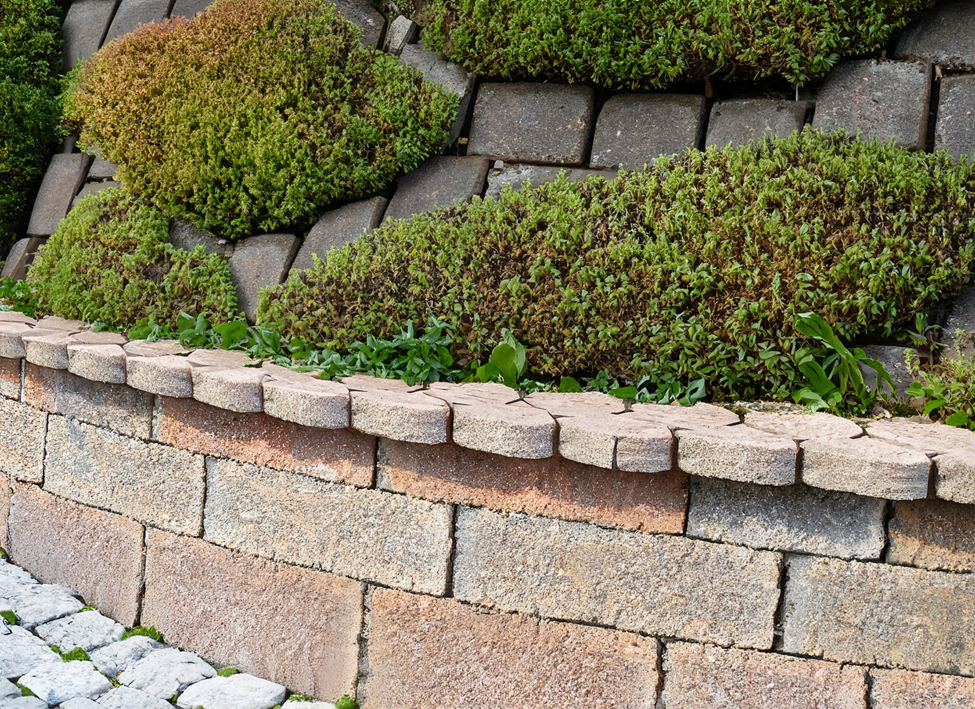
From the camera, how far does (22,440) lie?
150 inches

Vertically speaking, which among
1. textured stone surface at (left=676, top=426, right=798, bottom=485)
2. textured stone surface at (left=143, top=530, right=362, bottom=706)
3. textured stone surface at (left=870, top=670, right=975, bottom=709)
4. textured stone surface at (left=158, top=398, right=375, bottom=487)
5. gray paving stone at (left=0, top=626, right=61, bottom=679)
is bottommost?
gray paving stone at (left=0, top=626, right=61, bottom=679)

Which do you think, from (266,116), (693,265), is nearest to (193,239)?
(266,116)

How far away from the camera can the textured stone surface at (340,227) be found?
370cm

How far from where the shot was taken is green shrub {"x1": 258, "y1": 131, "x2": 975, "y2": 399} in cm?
282

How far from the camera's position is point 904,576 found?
245cm

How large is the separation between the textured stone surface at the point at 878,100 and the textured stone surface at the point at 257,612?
2561 millimetres

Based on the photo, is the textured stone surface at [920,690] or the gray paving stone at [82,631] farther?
the gray paving stone at [82,631]

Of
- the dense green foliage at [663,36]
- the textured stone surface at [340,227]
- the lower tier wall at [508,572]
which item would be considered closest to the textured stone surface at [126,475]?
the lower tier wall at [508,572]

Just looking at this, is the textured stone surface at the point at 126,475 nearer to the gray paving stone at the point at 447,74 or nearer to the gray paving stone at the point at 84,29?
the gray paving stone at the point at 447,74

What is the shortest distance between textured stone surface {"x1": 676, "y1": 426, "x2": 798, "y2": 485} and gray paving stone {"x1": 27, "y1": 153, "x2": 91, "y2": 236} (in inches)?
155

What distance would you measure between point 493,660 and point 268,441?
113 cm

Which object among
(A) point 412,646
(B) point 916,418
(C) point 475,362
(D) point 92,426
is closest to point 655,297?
(C) point 475,362

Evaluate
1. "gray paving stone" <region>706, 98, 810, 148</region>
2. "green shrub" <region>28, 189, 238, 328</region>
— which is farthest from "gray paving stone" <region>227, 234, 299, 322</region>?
"gray paving stone" <region>706, 98, 810, 148</region>

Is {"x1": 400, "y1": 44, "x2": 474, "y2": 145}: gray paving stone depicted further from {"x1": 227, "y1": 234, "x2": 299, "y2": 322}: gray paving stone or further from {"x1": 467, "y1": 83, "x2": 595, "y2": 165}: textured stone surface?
{"x1": 227, "y1": 234, "x2": 299, "y2": 322}: gray paving stone
